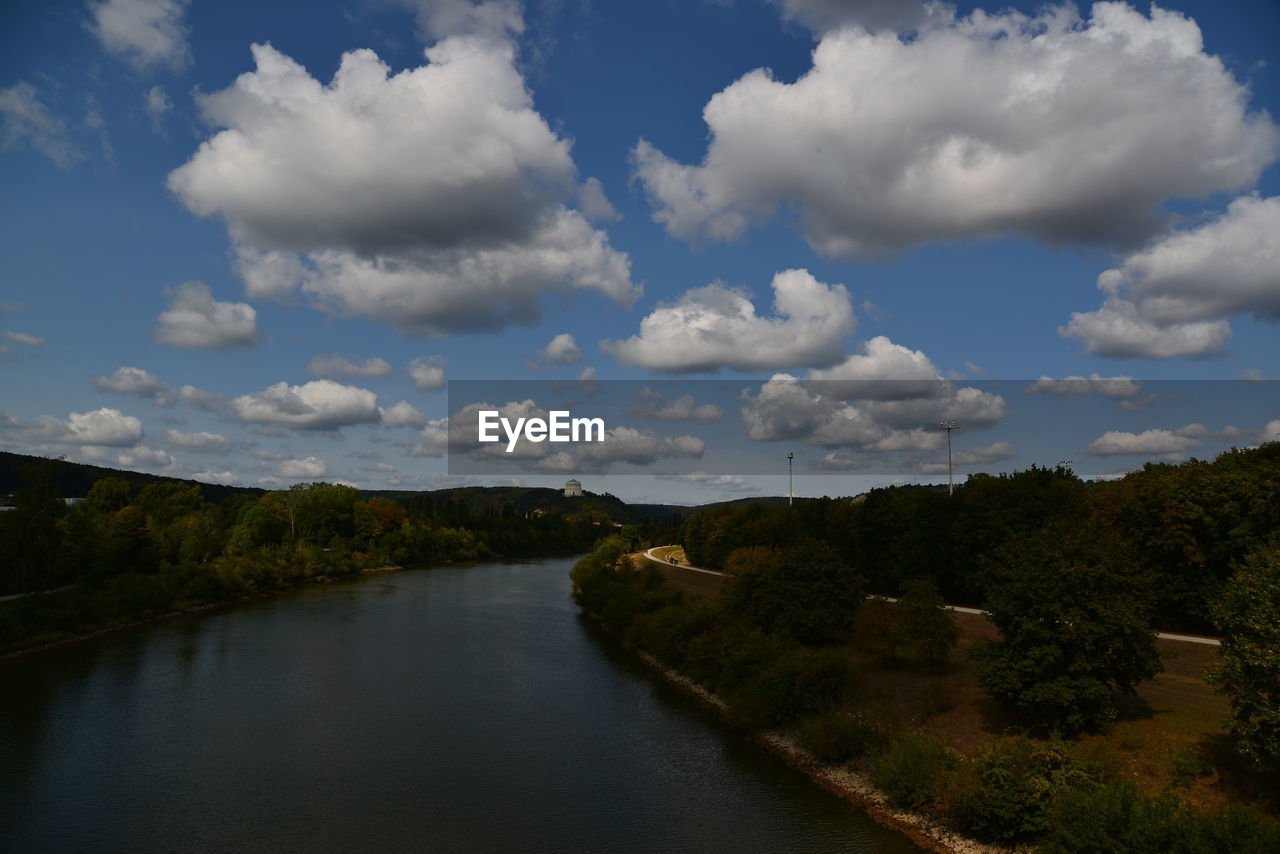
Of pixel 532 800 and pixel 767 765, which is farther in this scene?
pixel 767 765

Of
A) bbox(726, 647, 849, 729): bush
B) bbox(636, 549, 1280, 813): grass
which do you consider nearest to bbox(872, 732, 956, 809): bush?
bbox(636, 549, 1280, 813): grass

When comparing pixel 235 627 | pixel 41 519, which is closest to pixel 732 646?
pixel 235 627

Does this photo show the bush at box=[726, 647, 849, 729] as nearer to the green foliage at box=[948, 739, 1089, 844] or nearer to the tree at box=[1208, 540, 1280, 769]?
the green foliage at box=[948, 739, 1089, 844]

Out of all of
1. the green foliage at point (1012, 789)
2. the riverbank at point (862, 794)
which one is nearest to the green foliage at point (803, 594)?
the riverbank at point (862, 794)

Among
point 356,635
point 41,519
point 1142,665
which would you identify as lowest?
point 356,635

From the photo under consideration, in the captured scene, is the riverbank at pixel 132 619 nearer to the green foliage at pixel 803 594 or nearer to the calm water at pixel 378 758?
the calm water at pixel 378 758

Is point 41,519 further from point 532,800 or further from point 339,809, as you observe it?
point 532,800
